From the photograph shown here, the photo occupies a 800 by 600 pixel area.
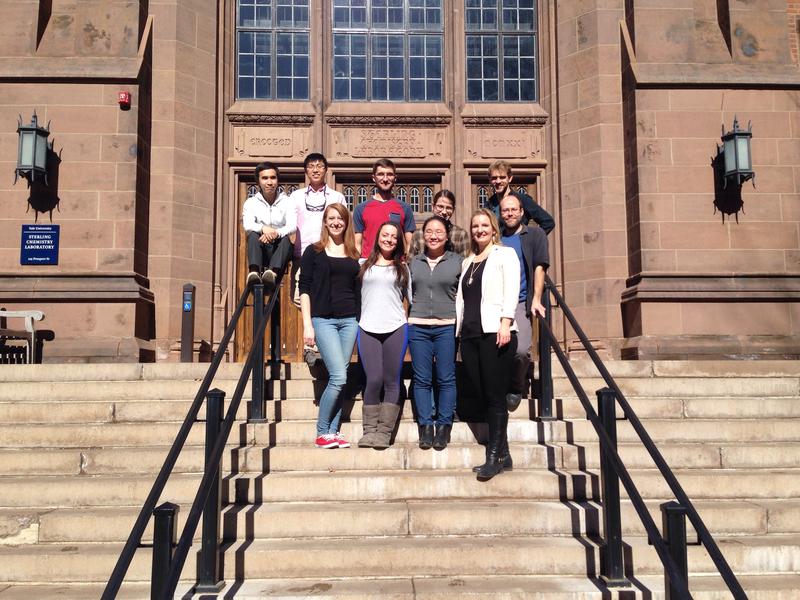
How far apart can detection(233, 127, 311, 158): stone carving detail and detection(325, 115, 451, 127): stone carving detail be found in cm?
54

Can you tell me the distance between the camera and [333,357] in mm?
5215

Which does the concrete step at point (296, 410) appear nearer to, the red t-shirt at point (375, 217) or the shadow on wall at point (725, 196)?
the red t-shirt at point (375, 217)

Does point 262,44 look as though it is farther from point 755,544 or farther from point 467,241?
point 755,544

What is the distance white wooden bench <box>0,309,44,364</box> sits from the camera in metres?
8.04

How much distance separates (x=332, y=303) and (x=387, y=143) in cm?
617

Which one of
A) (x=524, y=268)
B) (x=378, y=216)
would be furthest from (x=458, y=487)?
(x=378, y=216)

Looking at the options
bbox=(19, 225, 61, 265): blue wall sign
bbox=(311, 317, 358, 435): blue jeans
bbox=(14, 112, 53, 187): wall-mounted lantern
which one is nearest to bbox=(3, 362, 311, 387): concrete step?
bbox=(311, 317, 358, 435): blue jeans

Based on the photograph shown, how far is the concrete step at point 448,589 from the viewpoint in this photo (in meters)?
3.71

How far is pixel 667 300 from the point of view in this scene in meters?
9.09

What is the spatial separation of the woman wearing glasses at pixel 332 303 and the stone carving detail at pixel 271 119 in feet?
19.1

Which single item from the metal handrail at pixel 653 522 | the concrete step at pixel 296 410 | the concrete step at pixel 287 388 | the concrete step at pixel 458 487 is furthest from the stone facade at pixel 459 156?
the metal handrail at pixel 653 522

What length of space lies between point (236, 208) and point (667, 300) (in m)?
6.62

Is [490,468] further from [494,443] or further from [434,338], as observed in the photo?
[434,338]

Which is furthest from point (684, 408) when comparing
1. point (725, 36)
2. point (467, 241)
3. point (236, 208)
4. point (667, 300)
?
point (236, 208)
